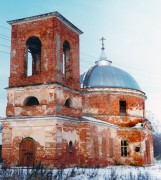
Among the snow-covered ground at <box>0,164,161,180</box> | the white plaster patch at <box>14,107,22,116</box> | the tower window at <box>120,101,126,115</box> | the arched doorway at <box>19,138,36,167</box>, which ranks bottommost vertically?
the snow-covered ground at <box>0,164,161,180</box>

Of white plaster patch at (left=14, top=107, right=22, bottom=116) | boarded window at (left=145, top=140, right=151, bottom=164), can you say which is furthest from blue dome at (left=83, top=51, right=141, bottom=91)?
white plaster patch at (left=14, top=107, right=22, bottom=116)

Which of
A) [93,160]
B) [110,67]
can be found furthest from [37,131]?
[110,67]

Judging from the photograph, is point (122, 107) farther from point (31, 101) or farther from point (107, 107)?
point (31, 101)

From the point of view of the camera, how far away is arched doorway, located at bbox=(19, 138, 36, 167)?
58.3 ft

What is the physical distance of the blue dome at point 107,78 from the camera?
1010 inches

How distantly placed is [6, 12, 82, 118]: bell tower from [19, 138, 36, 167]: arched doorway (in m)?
1.56

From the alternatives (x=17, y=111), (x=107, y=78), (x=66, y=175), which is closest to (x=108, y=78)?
(x=107, y=78)

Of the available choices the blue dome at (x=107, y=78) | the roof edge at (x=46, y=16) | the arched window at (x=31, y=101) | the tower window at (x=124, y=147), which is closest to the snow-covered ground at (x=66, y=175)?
the arched window at (x=31, y=101)

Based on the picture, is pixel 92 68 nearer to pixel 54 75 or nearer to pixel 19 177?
pixel 54 75

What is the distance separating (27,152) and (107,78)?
414 inches

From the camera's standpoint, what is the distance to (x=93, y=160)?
2030cm

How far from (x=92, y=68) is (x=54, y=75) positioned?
9.88 meters

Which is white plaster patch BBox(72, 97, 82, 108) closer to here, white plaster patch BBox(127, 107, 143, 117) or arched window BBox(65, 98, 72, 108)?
arched window BBox(65, 98, 72, 108)

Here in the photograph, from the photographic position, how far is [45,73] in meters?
18.3
